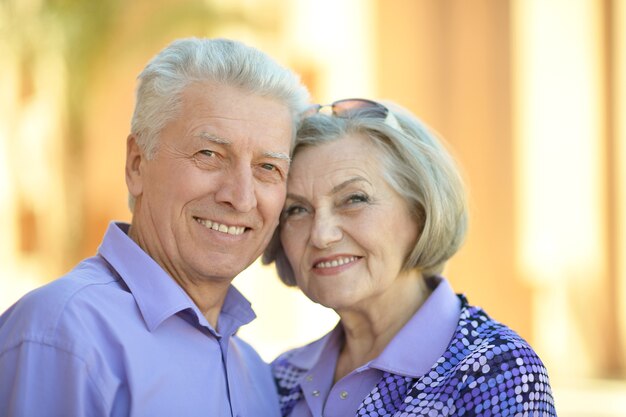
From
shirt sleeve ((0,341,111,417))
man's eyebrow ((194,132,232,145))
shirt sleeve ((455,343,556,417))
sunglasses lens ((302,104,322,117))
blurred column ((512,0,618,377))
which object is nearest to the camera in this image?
shirt sleeve ((0,341,111,417))

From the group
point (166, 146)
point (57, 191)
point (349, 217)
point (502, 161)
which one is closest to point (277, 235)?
point (349, 217)

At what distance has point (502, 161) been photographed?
874 cm

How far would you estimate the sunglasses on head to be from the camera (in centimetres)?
309

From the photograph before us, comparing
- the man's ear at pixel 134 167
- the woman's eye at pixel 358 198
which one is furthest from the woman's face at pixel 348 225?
the man's ear at pixel 134 167

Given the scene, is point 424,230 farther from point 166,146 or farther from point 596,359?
point 596,359

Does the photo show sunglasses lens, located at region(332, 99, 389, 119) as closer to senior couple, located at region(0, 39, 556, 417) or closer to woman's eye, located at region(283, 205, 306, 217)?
senior couple, located at region(0, 39, 556, 417)

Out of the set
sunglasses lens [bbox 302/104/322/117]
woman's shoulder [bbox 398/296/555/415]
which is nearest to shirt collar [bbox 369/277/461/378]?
woman's shoulder [bbox 398/296/555/415]

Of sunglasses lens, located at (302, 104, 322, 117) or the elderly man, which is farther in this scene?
sunglasses lens, located at (302, 104, 322, 117)

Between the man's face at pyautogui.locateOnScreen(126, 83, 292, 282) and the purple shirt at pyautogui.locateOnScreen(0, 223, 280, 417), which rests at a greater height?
the man's face at pyautogui.locateOnScreen(126, 83, 292, 282)

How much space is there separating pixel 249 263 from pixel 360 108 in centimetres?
74

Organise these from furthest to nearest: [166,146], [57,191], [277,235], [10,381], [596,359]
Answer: [57,191] < [596,359] < [277,235] < [166,146] < [10,381]

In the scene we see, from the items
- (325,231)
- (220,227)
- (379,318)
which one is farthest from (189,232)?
(379,318)

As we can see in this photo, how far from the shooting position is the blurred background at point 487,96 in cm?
859

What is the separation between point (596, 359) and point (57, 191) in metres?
5.99
